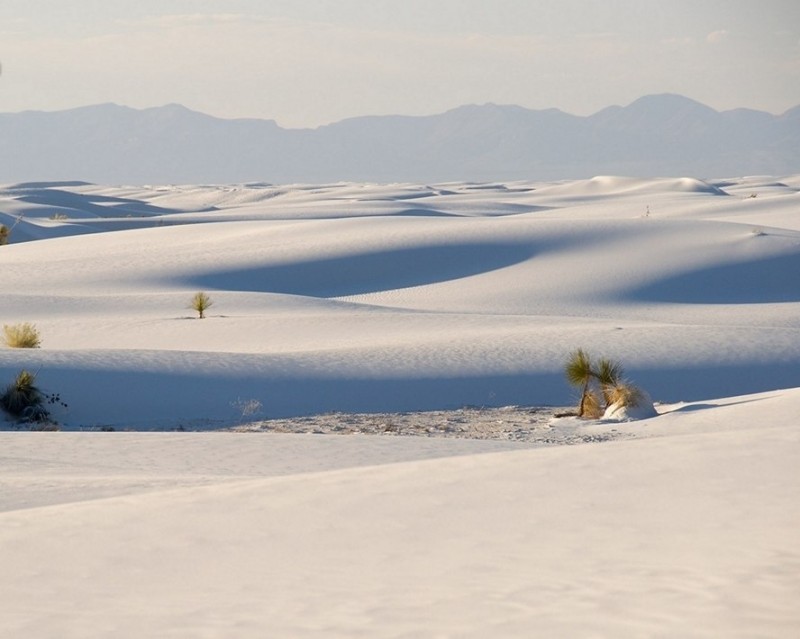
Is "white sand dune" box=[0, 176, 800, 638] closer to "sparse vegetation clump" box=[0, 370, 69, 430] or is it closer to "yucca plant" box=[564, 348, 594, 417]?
"sparse vegetation clump" box=[0, 370, 69, 430]

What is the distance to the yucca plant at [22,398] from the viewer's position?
1498cm

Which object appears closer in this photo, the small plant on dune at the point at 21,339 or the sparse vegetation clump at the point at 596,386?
the sparse vegetation clump at the point at 596,386

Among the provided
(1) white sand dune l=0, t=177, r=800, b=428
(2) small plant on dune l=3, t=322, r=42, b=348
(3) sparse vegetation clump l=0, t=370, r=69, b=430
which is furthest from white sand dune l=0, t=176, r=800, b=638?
(2) small plant on dune l=3, t=322, r=42, b=348

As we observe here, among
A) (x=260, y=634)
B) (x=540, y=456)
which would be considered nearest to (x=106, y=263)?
(x=540, y=456)

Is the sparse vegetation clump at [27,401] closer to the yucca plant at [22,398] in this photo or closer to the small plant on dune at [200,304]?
the yucca plant at [22,398]

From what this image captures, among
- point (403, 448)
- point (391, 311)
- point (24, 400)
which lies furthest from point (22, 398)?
point (391, 311)

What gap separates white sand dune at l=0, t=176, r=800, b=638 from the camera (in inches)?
210

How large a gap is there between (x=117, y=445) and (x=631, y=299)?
57.2 feet

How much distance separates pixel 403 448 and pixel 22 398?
17.5ft

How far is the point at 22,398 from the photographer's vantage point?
15.1m

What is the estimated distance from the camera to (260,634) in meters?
4.96

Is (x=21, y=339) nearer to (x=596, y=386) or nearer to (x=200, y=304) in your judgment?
(x=200, y=304)

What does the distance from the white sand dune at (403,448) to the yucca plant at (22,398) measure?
436 mm

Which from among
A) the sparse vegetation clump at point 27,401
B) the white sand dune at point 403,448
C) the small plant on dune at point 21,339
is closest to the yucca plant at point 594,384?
the white sand dune at point 403,448
